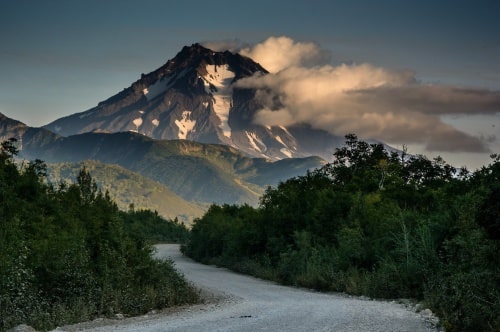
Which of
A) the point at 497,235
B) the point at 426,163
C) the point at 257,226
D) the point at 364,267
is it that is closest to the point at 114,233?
the point at 364,267

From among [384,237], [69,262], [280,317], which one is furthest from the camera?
[384,237]

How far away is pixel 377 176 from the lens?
49.5 metres

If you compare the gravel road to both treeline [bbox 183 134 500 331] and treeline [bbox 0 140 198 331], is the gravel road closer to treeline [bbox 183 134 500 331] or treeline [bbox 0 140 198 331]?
treeline [bbox 0 140 198 331]

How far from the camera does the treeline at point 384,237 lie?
1514 cm

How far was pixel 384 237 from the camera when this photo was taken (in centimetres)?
2906

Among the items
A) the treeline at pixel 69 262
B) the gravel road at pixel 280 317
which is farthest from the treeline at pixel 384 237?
the treeline at pixel 69 262

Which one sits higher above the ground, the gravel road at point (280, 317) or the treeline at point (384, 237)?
the treeline at point (384, 237)

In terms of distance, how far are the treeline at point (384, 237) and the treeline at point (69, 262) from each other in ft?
29.6

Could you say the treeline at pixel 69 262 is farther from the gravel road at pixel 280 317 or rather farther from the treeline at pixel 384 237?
the treeline at pixel 384 237

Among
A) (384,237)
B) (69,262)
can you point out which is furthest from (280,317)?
(384,237)

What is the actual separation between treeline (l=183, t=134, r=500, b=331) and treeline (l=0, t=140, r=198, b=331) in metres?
9.01

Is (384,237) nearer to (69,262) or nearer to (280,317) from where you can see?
(280,317)

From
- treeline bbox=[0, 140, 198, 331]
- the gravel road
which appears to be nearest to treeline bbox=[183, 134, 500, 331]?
the gravel road

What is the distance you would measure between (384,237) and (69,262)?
15248 mm
